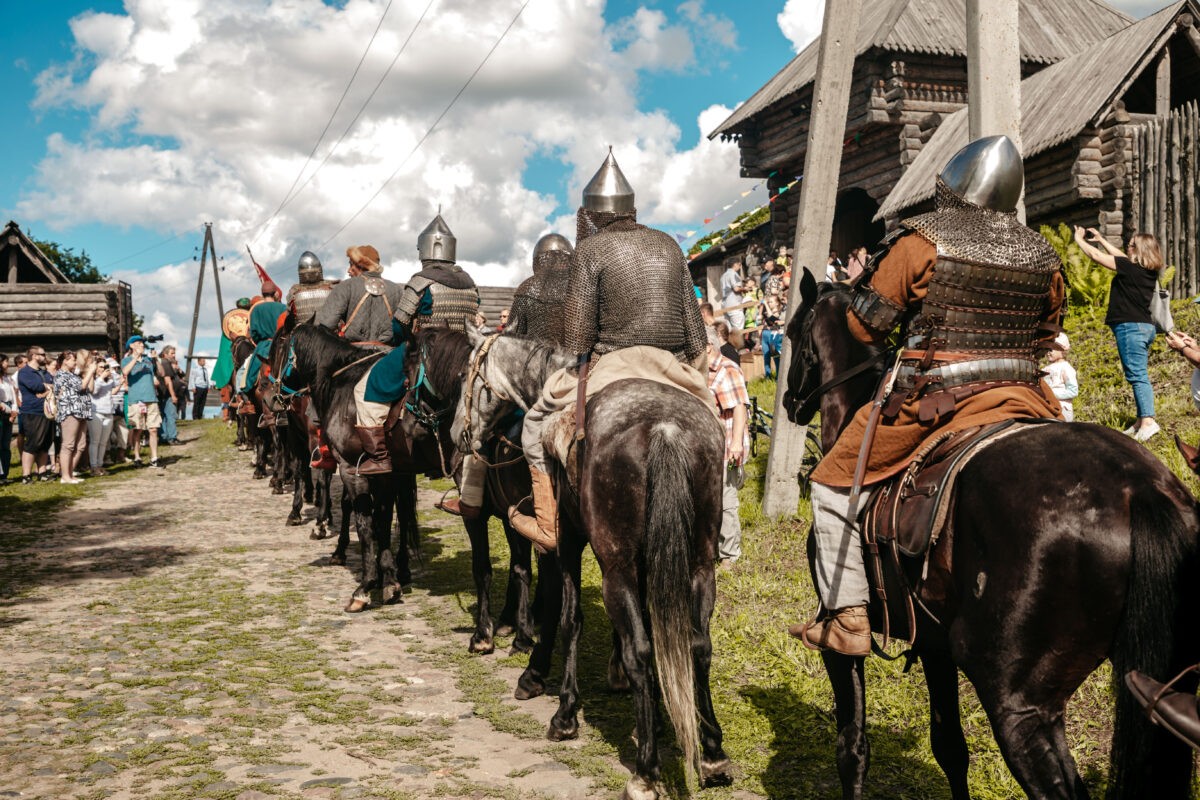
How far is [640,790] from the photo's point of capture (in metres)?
4.51

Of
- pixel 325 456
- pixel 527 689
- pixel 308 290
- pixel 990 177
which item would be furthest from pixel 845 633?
pixel 308 290

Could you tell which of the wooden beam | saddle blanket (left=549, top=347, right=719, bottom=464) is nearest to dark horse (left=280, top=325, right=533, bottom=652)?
saddle blanket (left=549, top=347, right=719, bottom=464)

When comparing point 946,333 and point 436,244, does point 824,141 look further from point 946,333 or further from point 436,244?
point 946,333

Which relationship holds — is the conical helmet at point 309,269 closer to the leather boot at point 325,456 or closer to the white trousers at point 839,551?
the leather boot at point 325,456

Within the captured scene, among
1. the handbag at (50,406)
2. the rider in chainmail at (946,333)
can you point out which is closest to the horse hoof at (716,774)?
the rider in chainmail at (946,333)

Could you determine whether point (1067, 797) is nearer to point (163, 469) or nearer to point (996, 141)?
point (996, 141)

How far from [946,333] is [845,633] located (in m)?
1.17

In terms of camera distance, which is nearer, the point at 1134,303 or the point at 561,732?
the point at 561,732

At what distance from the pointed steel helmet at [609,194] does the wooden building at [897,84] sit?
60.5ft

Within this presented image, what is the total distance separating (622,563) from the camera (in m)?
4.86

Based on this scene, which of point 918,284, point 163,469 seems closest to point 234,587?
point 918,284

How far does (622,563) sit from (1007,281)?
7.03 ft

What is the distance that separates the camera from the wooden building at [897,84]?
82.9 feet

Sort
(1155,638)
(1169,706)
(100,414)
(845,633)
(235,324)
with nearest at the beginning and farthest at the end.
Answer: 1. (1169,706)
2. (1155,638)
3. (845,633)
4. (235,324)
5. (100,414)
